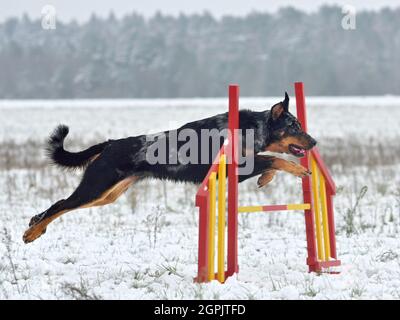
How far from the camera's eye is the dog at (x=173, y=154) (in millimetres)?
4980

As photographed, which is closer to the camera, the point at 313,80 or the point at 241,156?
the point at 241,156

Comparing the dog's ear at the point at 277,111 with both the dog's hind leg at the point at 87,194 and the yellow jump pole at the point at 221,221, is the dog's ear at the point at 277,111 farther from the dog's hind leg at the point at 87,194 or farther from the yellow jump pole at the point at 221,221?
the dog's hind leg at the point at 87,194

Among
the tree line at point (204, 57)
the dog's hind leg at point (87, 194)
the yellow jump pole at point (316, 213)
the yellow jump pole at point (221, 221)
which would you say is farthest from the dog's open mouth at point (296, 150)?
the tree line at point (204, 57)

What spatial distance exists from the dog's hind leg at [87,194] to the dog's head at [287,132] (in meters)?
1.16

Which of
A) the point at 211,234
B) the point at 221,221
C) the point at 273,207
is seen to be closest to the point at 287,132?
the point at 273,207

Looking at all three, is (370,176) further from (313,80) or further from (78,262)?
(313,80)

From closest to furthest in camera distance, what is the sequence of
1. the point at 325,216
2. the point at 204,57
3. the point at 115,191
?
the point at 325,216
the point at 115,191
the point at 204,57

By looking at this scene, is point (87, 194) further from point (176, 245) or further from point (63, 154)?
point (176, 245)

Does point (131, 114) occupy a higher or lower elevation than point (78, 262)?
higher

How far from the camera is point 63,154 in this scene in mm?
5645

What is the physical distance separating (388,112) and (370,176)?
56.0 feet

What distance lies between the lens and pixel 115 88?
70.9 m

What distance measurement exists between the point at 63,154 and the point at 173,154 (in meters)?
1.09
